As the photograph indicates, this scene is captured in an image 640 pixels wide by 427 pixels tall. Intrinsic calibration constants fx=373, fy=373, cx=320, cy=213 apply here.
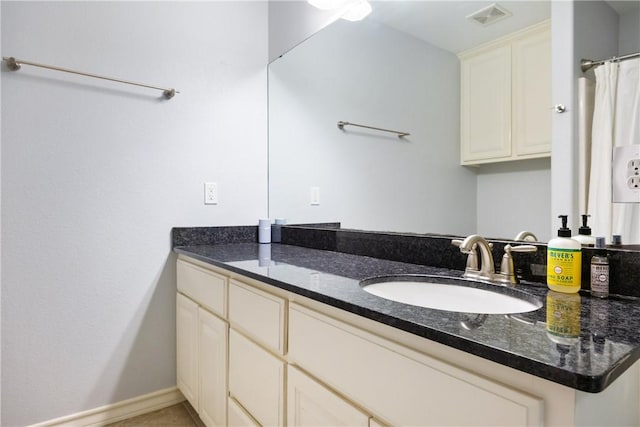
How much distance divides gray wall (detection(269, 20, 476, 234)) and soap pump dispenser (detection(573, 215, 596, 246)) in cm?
30

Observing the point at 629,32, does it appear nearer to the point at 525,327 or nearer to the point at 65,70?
the point at 525,327

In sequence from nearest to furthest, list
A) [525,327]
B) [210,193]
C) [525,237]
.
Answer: [525,327], [525,237], [210,193]

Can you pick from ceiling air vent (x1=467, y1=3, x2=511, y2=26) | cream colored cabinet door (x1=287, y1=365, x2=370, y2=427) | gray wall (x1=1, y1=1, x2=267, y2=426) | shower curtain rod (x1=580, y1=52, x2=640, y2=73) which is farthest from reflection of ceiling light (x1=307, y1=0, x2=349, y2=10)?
cream colored cabinet door (x1=287, y1=365, x2=370, y2=427)

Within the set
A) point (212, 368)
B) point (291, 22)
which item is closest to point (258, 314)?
point (212, 368)

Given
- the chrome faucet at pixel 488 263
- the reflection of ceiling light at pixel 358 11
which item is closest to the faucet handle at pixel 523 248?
the chrome faucet at pixel 488 263

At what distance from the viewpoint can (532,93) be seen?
3.42 ft

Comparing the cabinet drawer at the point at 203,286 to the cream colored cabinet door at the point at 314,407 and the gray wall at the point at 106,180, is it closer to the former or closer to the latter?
the gray wall at the point at 106,180

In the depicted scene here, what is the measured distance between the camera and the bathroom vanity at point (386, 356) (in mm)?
509

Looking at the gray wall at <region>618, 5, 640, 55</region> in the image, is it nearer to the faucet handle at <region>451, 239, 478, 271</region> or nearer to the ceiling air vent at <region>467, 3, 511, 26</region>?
the ceiling air vent at <region>467, 3, 511, 26</region>

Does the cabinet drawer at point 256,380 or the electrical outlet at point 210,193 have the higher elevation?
the electrical outlet at point 210,193

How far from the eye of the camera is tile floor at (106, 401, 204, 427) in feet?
5.61

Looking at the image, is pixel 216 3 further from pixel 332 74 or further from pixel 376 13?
pixel 376 13

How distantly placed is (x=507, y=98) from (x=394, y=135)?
18.5 inches

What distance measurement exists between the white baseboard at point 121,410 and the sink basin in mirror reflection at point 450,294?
1404 mm
